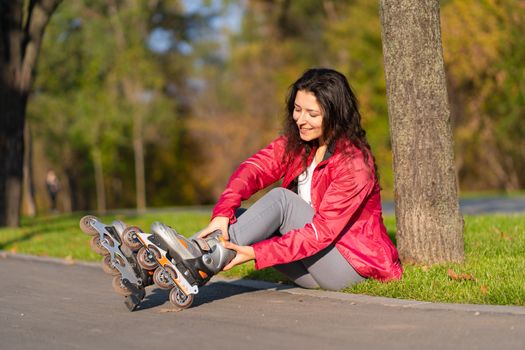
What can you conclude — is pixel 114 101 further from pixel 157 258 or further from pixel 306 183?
pixel 157 258

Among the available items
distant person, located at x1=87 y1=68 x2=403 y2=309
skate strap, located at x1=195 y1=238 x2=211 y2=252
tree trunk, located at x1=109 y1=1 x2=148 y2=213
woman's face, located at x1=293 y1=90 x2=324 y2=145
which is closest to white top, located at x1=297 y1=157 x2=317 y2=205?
distant person, located at x1=87 y1=68 x2=403 y2=309

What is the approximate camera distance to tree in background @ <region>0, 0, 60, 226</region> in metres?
16.9

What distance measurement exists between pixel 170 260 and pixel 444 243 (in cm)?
251

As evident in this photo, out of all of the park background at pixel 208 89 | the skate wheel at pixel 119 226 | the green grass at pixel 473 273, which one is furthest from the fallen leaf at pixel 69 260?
the park background at pixel 208 89

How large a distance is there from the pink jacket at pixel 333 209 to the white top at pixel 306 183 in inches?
1.7

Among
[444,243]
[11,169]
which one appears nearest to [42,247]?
[11,169]

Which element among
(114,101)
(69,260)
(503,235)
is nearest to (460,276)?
(503,235)

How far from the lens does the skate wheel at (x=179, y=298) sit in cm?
575

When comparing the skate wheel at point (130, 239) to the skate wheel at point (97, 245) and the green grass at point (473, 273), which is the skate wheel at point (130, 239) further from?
the green grass at point (473, 273)

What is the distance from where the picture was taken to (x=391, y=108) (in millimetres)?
7316

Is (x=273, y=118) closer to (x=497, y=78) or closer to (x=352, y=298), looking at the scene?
(x=497, y=78)

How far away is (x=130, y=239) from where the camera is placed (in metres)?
5.65

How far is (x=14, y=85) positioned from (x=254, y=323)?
41.5ft

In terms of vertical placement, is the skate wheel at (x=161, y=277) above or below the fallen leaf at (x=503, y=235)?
above
